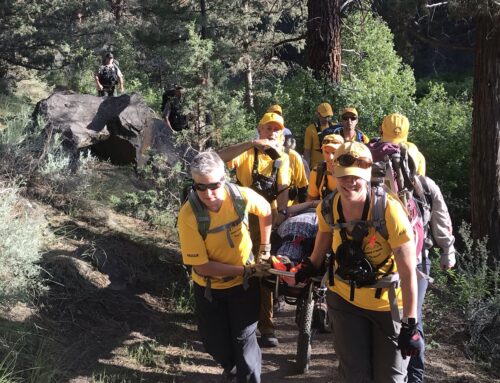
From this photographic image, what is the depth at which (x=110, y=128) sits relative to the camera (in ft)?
29.6

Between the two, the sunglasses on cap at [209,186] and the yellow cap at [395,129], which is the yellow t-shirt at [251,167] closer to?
the yellow cap at [395,129]

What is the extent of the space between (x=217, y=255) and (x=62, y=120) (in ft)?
19.3

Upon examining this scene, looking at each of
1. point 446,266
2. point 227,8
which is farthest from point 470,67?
point 446,266

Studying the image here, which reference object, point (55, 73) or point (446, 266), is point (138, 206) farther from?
point (55, 73)

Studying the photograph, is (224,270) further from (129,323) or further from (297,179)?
(129,323)

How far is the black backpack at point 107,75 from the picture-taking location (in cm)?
1367

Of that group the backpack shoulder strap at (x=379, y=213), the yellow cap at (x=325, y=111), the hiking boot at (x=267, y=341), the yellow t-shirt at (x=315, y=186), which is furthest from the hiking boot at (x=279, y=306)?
the backpack shoulder strap at (x=379, y=213)

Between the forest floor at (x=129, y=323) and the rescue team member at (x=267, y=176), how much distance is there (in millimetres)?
350

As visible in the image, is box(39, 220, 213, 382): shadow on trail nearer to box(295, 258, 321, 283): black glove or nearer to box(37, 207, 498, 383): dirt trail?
box(37, 207, 498, 383): dirt trail

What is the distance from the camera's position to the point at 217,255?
12.6ft

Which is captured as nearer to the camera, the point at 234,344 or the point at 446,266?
the point at 234,344

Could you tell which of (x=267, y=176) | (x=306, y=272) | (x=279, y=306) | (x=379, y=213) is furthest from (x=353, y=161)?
(x=279, y=306)

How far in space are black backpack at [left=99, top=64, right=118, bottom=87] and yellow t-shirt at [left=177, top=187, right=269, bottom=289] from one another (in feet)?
34.9

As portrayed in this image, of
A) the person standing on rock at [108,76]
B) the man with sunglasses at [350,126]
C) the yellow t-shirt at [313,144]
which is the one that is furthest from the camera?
the person standing on rock at [108,76]
